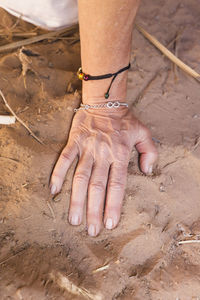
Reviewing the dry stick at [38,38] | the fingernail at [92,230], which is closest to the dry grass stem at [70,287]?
the fingernail at [92,230]

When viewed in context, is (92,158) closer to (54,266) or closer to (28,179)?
(28,179)

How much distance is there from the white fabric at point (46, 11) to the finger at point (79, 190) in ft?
3.24

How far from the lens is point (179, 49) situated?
2041mm

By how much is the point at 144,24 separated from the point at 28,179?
4.64ft

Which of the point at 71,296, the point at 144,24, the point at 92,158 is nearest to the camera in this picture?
the point at 71,296

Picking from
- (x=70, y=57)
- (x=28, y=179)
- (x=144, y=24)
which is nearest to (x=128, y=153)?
(x=28, y=179)

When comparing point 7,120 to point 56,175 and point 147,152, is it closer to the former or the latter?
point 56,175

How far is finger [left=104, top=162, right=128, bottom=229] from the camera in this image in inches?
53.0

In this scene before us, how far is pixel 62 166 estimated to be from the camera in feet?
4.53

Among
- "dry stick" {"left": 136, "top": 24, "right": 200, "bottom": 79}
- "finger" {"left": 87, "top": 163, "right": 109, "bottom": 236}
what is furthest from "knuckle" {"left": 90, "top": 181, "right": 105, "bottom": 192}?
"dry stick" {"left": 136, "top": 24, "right": 200, "bottom": 79}

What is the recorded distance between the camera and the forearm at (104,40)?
4.11ft

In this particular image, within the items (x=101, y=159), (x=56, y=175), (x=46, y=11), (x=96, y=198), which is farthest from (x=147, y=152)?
(x=46, y=11)

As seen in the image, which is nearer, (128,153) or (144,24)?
(128,153)

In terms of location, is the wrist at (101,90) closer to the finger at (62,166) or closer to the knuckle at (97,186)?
the finger at (62,166)
